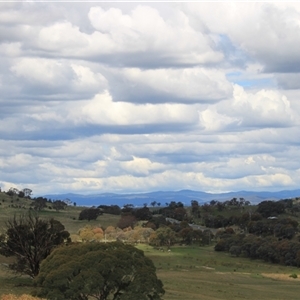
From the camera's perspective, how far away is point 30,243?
5766 centimetres

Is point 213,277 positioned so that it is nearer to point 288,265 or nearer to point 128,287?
point 288,265

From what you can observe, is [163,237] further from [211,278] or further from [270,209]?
[270,209]

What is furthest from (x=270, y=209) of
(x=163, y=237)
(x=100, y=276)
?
(x=100, y=276)

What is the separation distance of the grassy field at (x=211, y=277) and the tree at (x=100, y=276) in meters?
14.5

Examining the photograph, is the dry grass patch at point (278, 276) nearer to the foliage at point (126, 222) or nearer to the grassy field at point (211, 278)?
the grassy field at point (211, 278)

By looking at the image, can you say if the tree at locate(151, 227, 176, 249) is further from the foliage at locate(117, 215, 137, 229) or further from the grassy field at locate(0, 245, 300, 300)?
the foliage at locate(117, 215, 137, 229)

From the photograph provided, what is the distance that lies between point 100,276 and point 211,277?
48887 millimetres

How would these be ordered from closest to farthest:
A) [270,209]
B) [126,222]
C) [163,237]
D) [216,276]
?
[216,276], [163,237], [126,222], [270,209]

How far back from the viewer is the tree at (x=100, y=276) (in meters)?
34.0

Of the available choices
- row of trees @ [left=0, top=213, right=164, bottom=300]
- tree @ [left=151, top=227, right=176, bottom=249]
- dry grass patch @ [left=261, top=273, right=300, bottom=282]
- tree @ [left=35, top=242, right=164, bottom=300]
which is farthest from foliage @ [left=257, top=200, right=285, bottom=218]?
tree @ [left=35, top=242, right=164, bottom=300]

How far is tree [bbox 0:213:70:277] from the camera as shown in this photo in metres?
56.4

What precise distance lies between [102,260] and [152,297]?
3293mm

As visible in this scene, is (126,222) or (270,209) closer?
(126,222)

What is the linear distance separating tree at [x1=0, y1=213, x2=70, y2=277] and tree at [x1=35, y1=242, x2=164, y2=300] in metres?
A: 20.5
